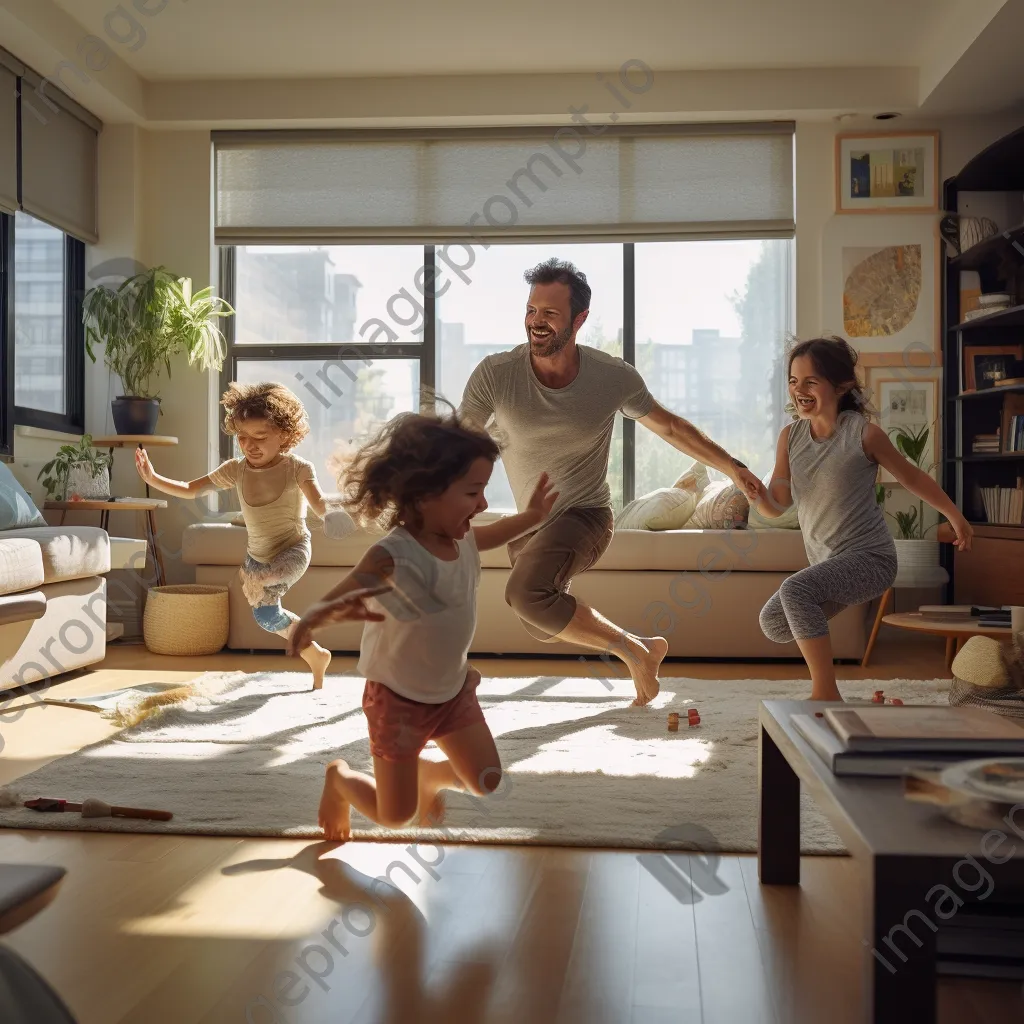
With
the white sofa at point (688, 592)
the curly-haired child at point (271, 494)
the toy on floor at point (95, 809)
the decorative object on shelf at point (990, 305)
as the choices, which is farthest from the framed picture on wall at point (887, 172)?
the toy on floor at point (95, 809)

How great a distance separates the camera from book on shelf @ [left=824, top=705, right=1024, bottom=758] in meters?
1.28

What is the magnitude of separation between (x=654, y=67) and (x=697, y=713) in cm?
357

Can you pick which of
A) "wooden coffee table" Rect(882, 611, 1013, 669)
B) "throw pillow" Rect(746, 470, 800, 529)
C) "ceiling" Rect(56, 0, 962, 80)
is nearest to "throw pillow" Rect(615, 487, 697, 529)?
"throw pillow" Rect(746, 470, 800, 529)

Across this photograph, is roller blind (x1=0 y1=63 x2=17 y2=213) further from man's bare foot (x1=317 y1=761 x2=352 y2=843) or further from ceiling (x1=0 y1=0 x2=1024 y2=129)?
man's bare foot (x1=317 y1=761 x2=352 y2=843)

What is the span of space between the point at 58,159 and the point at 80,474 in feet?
5.18

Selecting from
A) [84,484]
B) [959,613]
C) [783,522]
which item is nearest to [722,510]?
[783,522]

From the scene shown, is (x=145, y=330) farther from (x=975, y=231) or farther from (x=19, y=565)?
(x=975, y=231)

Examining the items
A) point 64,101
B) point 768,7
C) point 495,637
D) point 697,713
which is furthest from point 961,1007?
point 64,101

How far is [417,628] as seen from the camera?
73.2 inches

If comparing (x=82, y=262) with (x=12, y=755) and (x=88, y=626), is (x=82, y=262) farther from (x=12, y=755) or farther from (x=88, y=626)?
(x=12, y=755)

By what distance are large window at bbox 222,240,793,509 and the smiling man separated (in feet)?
8.55

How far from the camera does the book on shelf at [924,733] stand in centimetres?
128

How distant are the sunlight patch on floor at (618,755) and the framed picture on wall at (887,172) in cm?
359

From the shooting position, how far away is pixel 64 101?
5250mm
